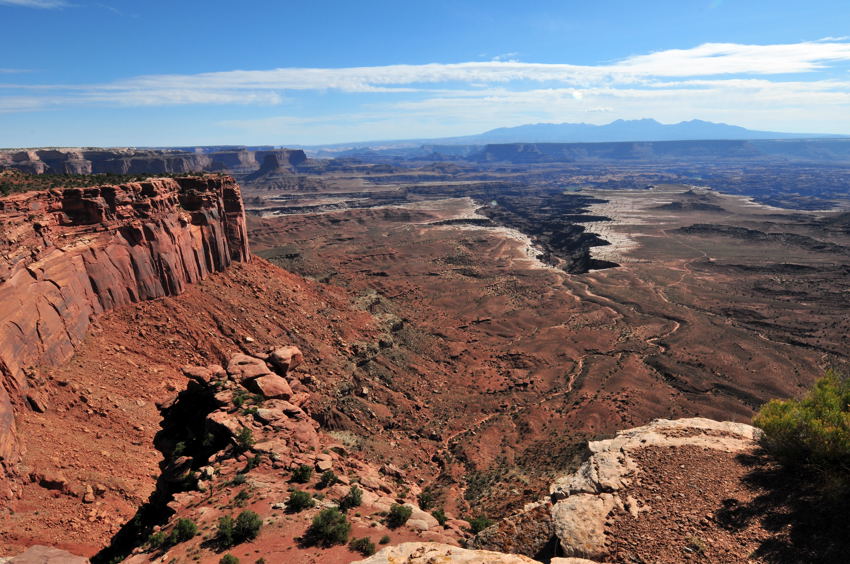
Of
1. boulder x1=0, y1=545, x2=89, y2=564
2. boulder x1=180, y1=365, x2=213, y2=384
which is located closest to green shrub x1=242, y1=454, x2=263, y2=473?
boulder x1=0, y1=545, x2=89, y2=564

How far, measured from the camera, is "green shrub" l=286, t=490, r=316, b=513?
59.3 feet

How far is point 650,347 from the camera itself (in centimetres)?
5641

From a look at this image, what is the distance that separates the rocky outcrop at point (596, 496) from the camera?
1684cm

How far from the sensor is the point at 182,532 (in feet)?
54.9

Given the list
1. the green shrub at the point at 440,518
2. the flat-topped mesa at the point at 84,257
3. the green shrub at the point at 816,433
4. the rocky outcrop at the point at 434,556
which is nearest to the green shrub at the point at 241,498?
the rocky outcrop at the point at 434,556

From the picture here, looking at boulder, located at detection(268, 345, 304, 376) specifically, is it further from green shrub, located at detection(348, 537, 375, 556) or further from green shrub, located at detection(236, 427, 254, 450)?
green shrub, located at detection(348, 537, 375, 556)

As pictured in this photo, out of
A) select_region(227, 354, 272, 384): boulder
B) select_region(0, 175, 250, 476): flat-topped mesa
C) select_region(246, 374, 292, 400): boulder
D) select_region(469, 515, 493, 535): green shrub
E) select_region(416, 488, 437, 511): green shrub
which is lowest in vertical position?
select_region(416, 488, 437, 511): green shrub

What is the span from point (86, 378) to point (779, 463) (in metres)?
35.5

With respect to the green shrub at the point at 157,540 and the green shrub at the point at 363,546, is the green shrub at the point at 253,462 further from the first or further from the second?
the green shrub at the point at 363,546

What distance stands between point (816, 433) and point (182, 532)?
2438 centimetres

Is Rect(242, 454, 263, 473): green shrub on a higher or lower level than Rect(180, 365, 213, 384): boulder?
lower

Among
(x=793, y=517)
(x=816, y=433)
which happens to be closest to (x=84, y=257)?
(x=793, y=517)

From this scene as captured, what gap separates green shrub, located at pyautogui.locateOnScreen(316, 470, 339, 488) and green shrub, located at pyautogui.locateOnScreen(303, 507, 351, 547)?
3331 mm

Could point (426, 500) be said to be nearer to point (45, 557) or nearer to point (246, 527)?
point (246, 527)
